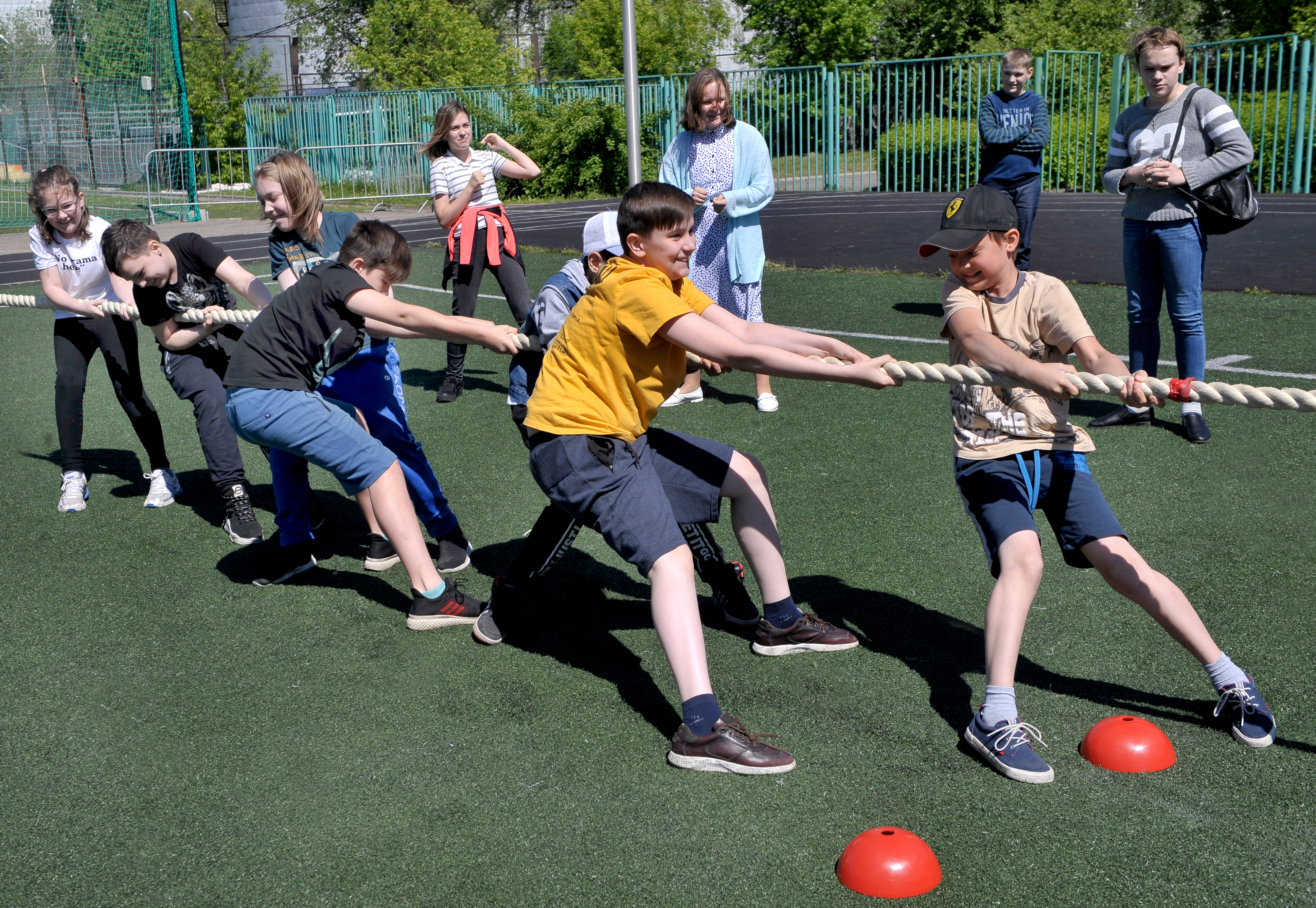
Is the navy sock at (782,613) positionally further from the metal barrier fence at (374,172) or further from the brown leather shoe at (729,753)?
the metal barrier fence at (374,172)

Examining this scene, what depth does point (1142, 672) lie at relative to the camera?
4109mm

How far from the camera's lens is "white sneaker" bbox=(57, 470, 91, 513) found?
21.7ft

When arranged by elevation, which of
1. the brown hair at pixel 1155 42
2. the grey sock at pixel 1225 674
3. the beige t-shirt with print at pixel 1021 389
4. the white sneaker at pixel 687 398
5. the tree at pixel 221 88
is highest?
the tree at pixel 221 88

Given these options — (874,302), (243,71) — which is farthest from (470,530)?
(243,71)

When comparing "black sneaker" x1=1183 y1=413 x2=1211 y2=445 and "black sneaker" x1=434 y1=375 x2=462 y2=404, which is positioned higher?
"black sneaker" x1=434 y1=375 x2=462 y2=404

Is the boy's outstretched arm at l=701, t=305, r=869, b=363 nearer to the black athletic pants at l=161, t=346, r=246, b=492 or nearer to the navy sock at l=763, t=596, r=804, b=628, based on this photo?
the navy sock at l=763, t=596, r=804, b=628

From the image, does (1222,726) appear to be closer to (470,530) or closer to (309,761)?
(309,761)

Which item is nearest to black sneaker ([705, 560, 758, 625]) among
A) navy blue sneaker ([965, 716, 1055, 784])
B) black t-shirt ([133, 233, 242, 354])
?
navy blue sneaker ([965, 716, 1055, 784])

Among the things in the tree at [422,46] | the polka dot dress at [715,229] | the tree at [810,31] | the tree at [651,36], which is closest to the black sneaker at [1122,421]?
the polka dot dress at [715,229]

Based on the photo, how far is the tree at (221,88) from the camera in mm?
40375

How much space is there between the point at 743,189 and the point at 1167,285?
2.70 m

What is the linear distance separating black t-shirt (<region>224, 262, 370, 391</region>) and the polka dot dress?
3.49 metres

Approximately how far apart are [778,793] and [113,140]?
26.7m

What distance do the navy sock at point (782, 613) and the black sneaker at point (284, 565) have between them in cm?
232
